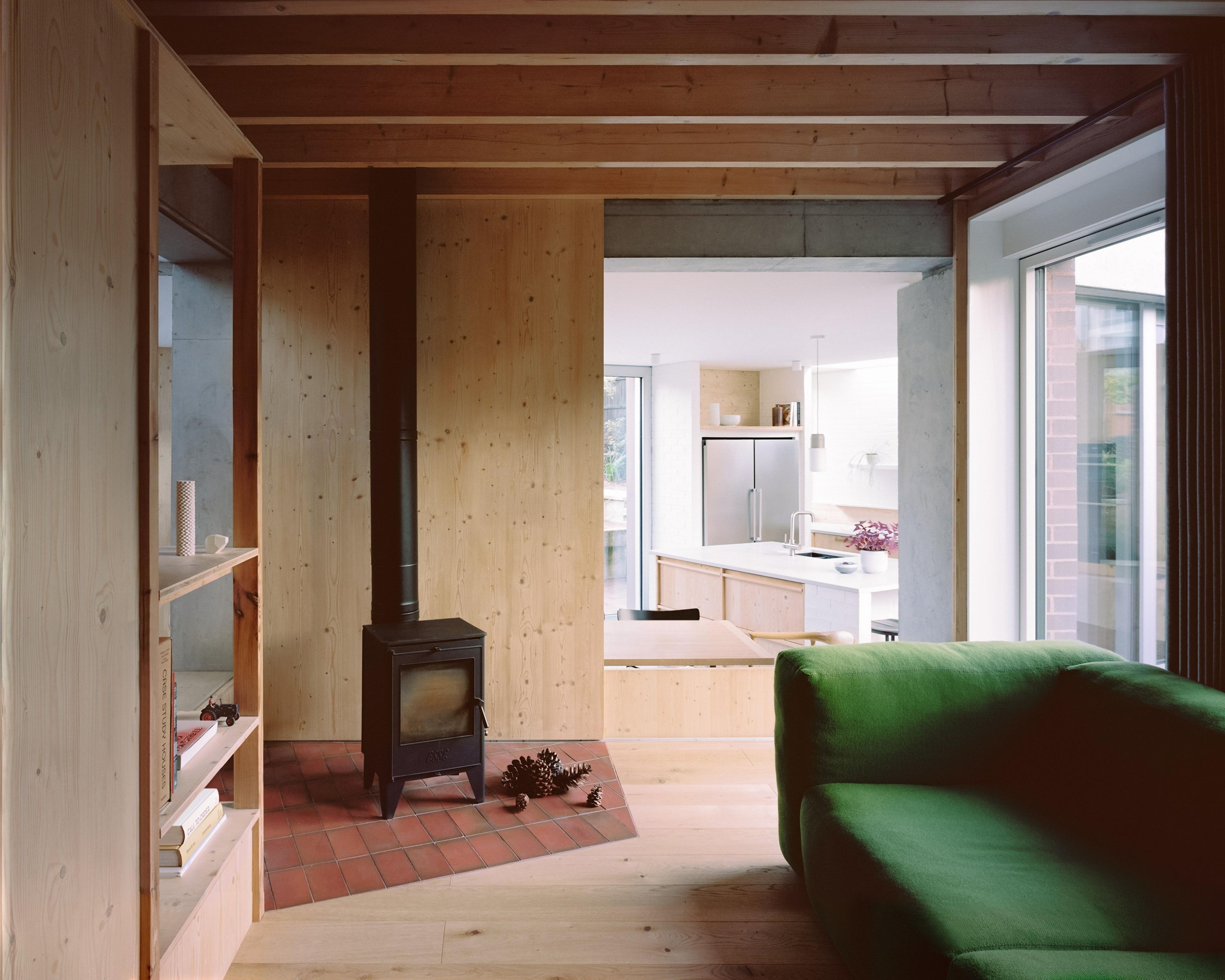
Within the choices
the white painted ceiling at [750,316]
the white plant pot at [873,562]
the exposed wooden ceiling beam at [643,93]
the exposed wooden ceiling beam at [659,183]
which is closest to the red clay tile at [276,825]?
the exposed wooden ceiling beam at [643,93]

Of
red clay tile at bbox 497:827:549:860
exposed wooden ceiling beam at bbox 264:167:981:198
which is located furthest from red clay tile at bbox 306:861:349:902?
exposed wooden ceiling beam at bbox 264:167:981:198

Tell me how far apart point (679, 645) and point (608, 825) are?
4.28ft

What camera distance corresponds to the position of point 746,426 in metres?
8.19

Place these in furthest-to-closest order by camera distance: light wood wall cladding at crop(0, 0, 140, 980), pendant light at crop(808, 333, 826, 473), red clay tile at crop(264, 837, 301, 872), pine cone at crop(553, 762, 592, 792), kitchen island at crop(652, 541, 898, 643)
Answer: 1. pendant light at crop(808, 333, 826, 473)
2. kitchen island at crop(652, 541, 898, 643)
3. pine cone at crop(553, 762, 592, 792)
4. red clay tile at crop(264, 837, 301, 872)
5. light wood wall cladding at crop(0, 0, 140, 980)

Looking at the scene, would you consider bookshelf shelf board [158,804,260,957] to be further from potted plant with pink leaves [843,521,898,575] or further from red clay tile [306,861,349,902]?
potted plant with pink leaves [843,521,898,575]

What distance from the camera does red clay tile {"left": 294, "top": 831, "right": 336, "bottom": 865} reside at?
2615mm

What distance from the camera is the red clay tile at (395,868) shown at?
8.20 feet

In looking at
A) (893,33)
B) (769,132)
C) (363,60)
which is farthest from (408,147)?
(893,33)

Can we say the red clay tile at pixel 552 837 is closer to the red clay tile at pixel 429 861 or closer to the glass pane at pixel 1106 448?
the red clay tile at pixel 429 861

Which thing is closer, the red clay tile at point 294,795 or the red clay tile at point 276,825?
the red clay tile at point 276,825

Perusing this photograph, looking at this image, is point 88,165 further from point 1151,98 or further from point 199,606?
point 1151,98

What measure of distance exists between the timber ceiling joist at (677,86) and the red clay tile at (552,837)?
2.41 metres

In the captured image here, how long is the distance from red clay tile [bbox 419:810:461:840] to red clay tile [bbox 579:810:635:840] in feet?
1.47

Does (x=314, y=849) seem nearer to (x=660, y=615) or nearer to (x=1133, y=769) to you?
(x=1133, y=769)
